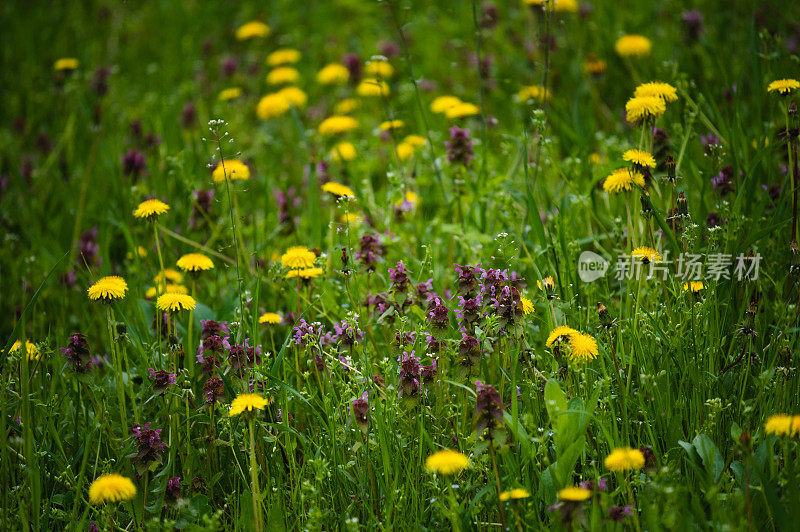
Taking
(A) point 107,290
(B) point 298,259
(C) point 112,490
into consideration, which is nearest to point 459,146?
(B) point 298,259

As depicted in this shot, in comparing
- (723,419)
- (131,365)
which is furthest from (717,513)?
(131,365)

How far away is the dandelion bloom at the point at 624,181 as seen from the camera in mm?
2242

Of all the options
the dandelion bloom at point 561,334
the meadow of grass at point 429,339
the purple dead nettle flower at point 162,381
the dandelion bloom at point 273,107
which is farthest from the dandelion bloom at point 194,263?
the dandelion bloom at point 273,107

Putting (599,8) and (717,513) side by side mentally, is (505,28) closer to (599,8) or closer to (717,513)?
(599,8)

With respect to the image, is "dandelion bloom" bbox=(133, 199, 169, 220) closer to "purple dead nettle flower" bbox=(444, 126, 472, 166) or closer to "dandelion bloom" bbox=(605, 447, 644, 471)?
"purple dead nettle flower" bbox=(444, 126, 472, 166)

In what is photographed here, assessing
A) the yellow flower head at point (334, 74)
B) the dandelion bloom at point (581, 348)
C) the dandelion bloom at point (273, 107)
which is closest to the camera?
the dandelion bloom at point (581, 348)

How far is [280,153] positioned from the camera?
15.4 ft

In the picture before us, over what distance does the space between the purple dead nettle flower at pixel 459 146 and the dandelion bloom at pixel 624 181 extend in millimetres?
896

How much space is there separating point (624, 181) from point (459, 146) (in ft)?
3.20

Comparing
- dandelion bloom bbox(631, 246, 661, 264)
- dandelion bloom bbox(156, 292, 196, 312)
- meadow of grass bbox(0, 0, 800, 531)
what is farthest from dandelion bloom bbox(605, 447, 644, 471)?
dandelion bloom bbox(156, 292, 196, 312)

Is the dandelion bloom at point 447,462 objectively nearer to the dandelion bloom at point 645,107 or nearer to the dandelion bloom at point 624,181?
the dandelion bloom at point 624,181

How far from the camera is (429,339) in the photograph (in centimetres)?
205

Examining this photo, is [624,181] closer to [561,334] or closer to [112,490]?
[561,334]

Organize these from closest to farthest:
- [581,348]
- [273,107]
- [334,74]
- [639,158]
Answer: [581,348]
[639,158]
[273,107]
[334,74]
